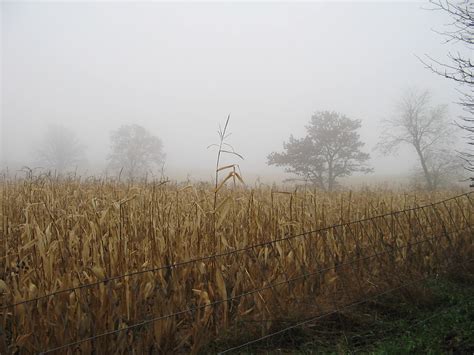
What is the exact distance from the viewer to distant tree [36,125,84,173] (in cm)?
4572

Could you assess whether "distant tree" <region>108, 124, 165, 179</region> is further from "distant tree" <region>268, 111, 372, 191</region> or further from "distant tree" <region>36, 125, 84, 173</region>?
"distant tree" <region>268, 111, 372, 191</region>

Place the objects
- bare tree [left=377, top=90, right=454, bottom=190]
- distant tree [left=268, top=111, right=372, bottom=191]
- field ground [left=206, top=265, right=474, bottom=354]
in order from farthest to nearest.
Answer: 1. bare tree [left=377, top=90, right=454, bottom=190]
2. distant tree [left=268, top=111, right=372, bottom=191]
3. field ground [left=206, top=265, right=474, bottom=354]

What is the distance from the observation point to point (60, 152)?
154 feet

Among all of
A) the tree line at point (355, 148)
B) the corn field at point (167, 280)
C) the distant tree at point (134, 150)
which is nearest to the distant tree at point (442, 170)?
the tree line at point (355, 148)

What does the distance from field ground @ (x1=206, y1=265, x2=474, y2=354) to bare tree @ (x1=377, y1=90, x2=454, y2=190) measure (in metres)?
27.8

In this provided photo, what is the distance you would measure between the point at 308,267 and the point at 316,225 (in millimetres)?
733

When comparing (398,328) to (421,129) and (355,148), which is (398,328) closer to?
(355,148)

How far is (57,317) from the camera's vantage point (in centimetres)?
209

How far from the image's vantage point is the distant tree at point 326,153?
23359mm

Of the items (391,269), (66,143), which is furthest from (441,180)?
(66,143)

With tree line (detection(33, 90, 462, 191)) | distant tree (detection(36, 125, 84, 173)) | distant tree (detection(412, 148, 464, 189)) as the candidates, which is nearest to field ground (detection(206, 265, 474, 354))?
tree line (detection(33, 90, 462, 191))

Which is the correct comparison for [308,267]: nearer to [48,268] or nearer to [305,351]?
[305,351]

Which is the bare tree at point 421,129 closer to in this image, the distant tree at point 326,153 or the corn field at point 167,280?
the distant tree at point 326,153

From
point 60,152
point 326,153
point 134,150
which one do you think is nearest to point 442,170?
point 326,153
